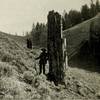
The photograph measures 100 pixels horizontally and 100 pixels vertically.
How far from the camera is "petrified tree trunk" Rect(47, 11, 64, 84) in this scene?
14188 millimetres

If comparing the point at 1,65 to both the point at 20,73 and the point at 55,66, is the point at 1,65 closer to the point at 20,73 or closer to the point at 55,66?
the point at 20,73

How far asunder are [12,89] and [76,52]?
50374 millimetres

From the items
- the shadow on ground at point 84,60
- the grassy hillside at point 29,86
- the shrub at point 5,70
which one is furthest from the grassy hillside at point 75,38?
the shrub at point 5,70

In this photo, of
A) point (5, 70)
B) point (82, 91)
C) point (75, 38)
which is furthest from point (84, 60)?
point (5, 70)

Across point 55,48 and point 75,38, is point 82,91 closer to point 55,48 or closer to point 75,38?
point 55,48

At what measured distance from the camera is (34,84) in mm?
11750

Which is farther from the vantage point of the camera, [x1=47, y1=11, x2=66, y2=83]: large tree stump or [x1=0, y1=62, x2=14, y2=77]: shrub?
[x1=47, y1=11, x2=66, y2=83]: large tree stump

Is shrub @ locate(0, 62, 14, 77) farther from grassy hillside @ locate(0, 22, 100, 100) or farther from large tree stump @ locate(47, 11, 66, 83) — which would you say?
large tree stump @ locate(47, 11, 66, 83)


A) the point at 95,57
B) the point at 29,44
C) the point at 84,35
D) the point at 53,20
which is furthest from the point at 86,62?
the point at 53,20

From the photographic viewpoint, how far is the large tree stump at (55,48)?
14.2 metres

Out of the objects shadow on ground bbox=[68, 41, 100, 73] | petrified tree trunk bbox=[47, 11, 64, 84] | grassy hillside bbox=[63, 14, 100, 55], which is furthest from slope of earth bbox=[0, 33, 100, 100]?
grassy hillside bbox=[63, 14, 100, 55]

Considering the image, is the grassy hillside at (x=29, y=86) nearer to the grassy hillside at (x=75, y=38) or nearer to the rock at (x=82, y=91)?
the rock at (x=82, y=91)

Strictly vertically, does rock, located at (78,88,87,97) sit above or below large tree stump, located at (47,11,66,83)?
below

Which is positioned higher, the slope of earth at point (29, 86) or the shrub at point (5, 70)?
the shrub at point (5, 70)
